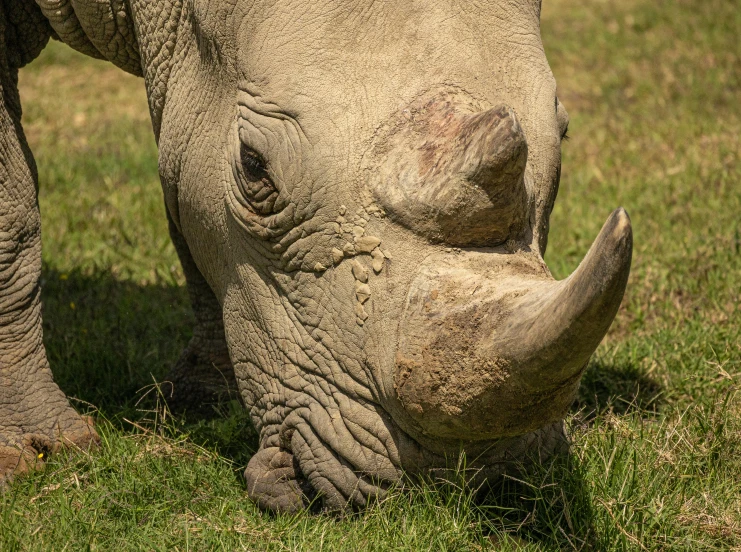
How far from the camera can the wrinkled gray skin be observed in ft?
9.74

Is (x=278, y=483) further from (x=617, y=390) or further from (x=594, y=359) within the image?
(x=594, y=359)

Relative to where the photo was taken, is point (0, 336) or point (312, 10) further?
point (0, 336)

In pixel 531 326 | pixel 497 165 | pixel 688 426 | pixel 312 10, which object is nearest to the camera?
pixel 531 326

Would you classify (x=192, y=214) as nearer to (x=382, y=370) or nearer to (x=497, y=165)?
(x=382, y=370)

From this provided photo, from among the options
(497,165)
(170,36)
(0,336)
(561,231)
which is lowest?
(561,231)

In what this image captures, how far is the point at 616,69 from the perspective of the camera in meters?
9.72

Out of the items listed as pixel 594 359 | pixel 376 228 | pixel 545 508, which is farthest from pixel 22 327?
pixel 594 359

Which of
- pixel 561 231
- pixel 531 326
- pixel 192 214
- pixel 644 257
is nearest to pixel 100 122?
pixel 561 231

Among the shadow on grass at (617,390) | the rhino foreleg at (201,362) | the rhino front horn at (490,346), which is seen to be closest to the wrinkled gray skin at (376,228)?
the rhino front horn at (490,346)

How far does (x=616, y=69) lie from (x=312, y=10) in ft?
22.4

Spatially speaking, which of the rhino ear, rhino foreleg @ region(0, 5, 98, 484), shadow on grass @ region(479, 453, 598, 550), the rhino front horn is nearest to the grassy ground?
shadow on grass @ region(479, 453, 598, 550)

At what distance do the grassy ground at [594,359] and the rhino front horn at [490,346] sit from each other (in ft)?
1.41

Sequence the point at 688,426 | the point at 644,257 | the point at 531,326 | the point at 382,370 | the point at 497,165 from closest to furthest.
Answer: the point at 531,326
the point at 497,165
the point at 382,370
the point at 688,426
the point at 644,257

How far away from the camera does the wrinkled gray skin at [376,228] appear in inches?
117
